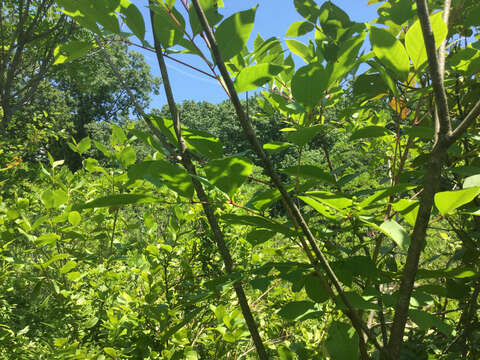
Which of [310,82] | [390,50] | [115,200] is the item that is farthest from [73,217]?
[390,50]

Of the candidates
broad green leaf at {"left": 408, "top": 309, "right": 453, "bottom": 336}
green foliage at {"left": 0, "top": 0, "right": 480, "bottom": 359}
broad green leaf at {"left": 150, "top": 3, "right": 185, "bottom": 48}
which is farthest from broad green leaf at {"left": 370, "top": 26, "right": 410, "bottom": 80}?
broad green leaf at {"left": 408, "top": 309, "right": 453, "bottom": 336}

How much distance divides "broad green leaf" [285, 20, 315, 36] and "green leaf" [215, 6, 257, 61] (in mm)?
364

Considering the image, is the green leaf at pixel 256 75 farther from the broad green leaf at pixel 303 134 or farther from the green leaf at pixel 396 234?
the green leaf at pixel 396 234

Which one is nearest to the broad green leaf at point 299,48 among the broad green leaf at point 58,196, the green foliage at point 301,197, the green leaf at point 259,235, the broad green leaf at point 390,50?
the green foliage at point 301,197

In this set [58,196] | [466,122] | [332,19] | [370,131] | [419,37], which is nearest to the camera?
[466,122]

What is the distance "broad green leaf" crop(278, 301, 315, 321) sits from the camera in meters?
0.60

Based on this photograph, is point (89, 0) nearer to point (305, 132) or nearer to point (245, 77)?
point (245, 77)

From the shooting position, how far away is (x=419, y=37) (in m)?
0.57

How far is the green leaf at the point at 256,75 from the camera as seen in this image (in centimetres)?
47

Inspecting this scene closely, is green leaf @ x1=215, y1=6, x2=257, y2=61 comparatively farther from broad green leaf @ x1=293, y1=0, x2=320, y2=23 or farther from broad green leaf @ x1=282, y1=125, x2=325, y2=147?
broad green leaf @ x1=293, y1=0, x2=320, y2=23

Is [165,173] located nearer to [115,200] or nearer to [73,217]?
[115,200]

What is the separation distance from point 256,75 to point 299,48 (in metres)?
0.43

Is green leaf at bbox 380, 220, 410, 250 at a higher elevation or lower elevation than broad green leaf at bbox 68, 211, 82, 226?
lower

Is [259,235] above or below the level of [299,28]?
below
